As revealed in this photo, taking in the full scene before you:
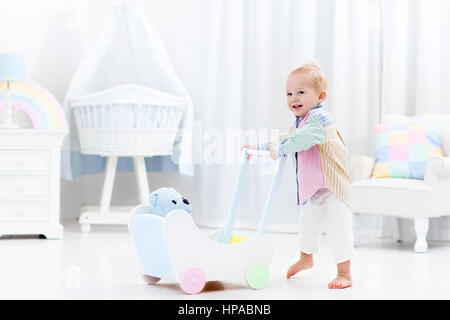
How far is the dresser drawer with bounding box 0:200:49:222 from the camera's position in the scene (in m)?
3.43

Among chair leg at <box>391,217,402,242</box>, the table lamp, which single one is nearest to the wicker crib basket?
the table lamp

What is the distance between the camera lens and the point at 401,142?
3.45m

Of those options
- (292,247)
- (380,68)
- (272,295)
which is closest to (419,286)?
(272,295)

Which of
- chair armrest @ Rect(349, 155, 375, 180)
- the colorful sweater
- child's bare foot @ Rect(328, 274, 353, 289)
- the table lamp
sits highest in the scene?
the table lamp

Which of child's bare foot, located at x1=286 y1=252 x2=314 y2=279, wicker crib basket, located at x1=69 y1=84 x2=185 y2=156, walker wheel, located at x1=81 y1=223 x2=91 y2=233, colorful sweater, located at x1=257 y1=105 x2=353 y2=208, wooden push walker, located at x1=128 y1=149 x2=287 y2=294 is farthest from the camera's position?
walker wheel, located at x1=81 y1=223 x2=91 y2=233

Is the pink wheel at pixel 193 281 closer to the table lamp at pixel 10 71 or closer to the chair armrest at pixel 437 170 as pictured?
the chair armrest at pixel 437 170

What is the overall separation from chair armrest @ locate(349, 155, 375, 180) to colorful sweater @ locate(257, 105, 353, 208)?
1.21m

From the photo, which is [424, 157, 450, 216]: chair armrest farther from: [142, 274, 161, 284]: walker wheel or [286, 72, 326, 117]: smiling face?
[142, 274, 161, 284]: walker wheel

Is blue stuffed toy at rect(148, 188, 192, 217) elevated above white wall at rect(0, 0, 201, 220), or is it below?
below

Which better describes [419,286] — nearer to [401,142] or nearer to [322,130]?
[322,130]

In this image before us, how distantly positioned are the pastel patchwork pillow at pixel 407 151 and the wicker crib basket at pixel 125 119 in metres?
1.12

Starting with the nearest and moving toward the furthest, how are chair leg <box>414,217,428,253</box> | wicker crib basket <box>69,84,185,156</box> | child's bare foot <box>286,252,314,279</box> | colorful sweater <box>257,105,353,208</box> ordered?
1. colorful sweater <box>257,105,353,208</box>
2. child's bare foot <box>286,252,314,279</box>
3. chair leg <box>414,217,428,253</box>
4. wicker crib basket <box>69,84,185,156</box>

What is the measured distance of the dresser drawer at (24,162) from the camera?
3.43 meters

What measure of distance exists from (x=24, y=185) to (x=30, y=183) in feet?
0.10
